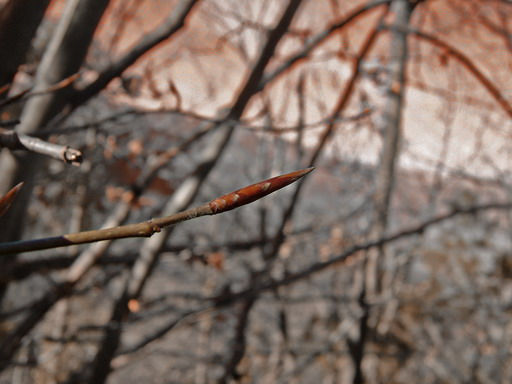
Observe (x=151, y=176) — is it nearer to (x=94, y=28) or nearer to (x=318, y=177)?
(x=94, y=28)

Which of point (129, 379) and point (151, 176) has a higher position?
point (151, 176)

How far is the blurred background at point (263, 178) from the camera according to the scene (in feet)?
3.50

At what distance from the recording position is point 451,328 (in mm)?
5277

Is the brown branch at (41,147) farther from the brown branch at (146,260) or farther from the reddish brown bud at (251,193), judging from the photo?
the brown branch at (146,260)

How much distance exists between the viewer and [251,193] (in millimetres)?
333

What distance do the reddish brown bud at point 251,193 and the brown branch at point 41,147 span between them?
0.59 feet

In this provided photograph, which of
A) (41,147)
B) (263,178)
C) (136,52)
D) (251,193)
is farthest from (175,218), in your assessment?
(263,178)

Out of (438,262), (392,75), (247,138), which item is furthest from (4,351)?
(247,138)

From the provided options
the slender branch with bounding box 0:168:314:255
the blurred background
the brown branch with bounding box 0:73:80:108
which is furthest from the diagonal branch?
the slender branch with bounding box 0:168:314:255

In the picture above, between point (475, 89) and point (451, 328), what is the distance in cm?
264

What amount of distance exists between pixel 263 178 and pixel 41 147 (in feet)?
9.22

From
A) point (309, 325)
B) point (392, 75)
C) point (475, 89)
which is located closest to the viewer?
point (392, 75)

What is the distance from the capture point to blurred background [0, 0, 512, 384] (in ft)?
3.50

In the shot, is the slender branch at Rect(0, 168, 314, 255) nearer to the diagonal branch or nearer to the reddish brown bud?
the reddish brown bud
